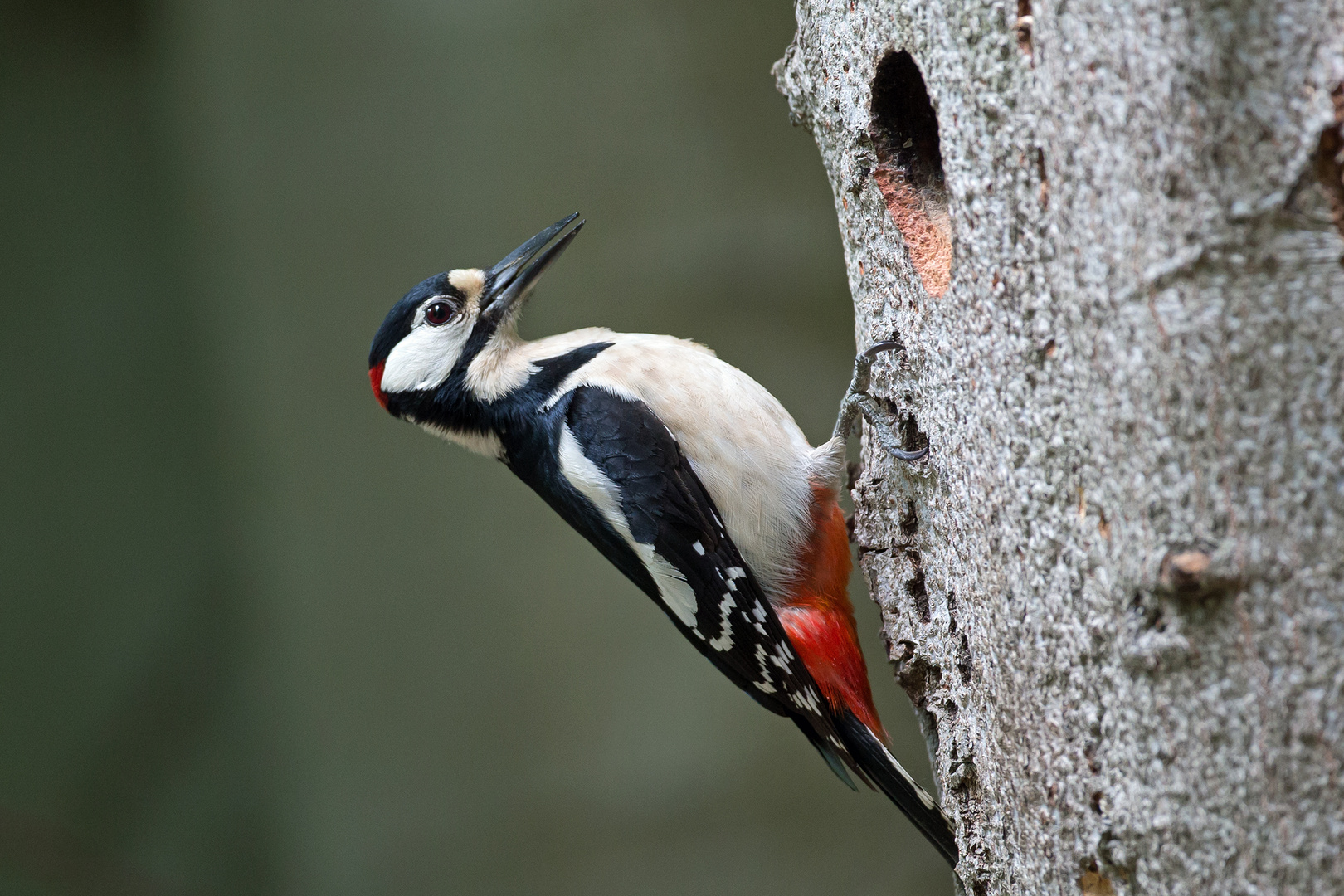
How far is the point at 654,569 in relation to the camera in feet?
5.94

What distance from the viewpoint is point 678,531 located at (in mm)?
1747

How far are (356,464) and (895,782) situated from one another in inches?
94.1

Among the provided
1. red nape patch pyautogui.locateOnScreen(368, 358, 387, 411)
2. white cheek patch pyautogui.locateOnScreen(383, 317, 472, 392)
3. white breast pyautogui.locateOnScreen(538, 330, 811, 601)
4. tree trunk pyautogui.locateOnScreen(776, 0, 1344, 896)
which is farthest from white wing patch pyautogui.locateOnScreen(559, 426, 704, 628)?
tree trunk pyautogui.locateOnScreen(776, 0, 1344, 896)

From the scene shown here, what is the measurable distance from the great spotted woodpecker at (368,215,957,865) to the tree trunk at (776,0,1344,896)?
50 centimetres

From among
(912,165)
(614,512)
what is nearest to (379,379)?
(614,512)

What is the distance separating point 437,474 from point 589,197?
1.07 meters

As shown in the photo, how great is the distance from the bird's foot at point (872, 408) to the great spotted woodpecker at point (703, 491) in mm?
15

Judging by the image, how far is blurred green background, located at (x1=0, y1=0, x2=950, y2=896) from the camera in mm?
3100

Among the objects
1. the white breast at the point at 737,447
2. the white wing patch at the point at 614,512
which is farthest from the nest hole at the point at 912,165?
the white wing patch at the point at 614,512

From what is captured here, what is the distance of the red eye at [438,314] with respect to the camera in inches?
77.0

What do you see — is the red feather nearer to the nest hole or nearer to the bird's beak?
the nest hole

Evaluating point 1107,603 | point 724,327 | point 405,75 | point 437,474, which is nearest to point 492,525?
point 437,474

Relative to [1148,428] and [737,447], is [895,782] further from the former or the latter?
[1148,428]

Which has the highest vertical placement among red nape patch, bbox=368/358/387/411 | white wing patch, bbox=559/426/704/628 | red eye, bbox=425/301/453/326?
red eye, bbox=425/301/453/326
